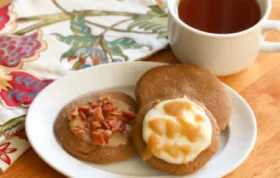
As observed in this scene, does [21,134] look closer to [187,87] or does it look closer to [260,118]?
[187,87]

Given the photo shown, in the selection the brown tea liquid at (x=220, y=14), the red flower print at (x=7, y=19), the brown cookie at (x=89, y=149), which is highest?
the brown tea liquid at (x=220, y=14)

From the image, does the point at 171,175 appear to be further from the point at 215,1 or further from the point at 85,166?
the point at 215,1

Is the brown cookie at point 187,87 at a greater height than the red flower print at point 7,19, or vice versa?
the red flower print at point 7,19

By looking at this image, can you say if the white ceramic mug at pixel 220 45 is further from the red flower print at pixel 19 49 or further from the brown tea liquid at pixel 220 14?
the red flower print at pixel 19 49

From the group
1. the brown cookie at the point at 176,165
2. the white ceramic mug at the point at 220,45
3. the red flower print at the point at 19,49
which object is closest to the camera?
the brown cookie at the point at 176,165

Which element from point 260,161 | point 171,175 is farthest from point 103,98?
point 260,161

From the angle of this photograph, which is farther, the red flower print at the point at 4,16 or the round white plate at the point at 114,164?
the red flower print at the point at 4,16

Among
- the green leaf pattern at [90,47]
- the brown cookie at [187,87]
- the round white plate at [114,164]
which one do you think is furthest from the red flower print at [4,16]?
the brown cookie at [187,87]
